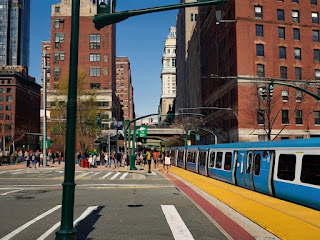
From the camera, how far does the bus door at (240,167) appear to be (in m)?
18.3

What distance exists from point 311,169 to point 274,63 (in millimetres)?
42957

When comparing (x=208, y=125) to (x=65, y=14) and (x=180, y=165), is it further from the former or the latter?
(x=65, y=14)

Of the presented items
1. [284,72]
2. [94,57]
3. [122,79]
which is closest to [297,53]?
[284,72]

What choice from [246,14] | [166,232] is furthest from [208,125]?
[166,232]

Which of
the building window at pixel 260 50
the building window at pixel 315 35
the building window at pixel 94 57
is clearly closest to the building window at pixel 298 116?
the building window at pixel 260 50

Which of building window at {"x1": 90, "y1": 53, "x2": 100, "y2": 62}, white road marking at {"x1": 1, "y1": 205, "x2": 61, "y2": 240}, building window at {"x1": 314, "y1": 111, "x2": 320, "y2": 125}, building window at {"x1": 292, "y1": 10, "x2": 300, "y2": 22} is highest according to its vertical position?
building window at {"x1": 90, "y1": 53, "x2": 100, "y2": 62}

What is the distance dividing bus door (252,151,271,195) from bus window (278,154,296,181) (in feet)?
A: 3.44

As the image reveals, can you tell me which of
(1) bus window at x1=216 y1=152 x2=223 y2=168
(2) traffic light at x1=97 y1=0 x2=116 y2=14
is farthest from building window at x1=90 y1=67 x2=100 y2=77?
(2) traffic light at x1=97 y1=0 x2=116 y2=14

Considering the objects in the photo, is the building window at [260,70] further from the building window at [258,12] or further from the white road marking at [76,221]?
the white road marking at [76,221]

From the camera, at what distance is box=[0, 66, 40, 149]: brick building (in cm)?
11925

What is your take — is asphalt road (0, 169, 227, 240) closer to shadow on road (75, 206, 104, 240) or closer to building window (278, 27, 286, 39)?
shadow on road (75, 206, 104, 240)

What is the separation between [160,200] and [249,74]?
40.4m

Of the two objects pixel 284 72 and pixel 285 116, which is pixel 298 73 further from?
pixel 285 116

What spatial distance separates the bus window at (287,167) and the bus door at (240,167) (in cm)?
420
